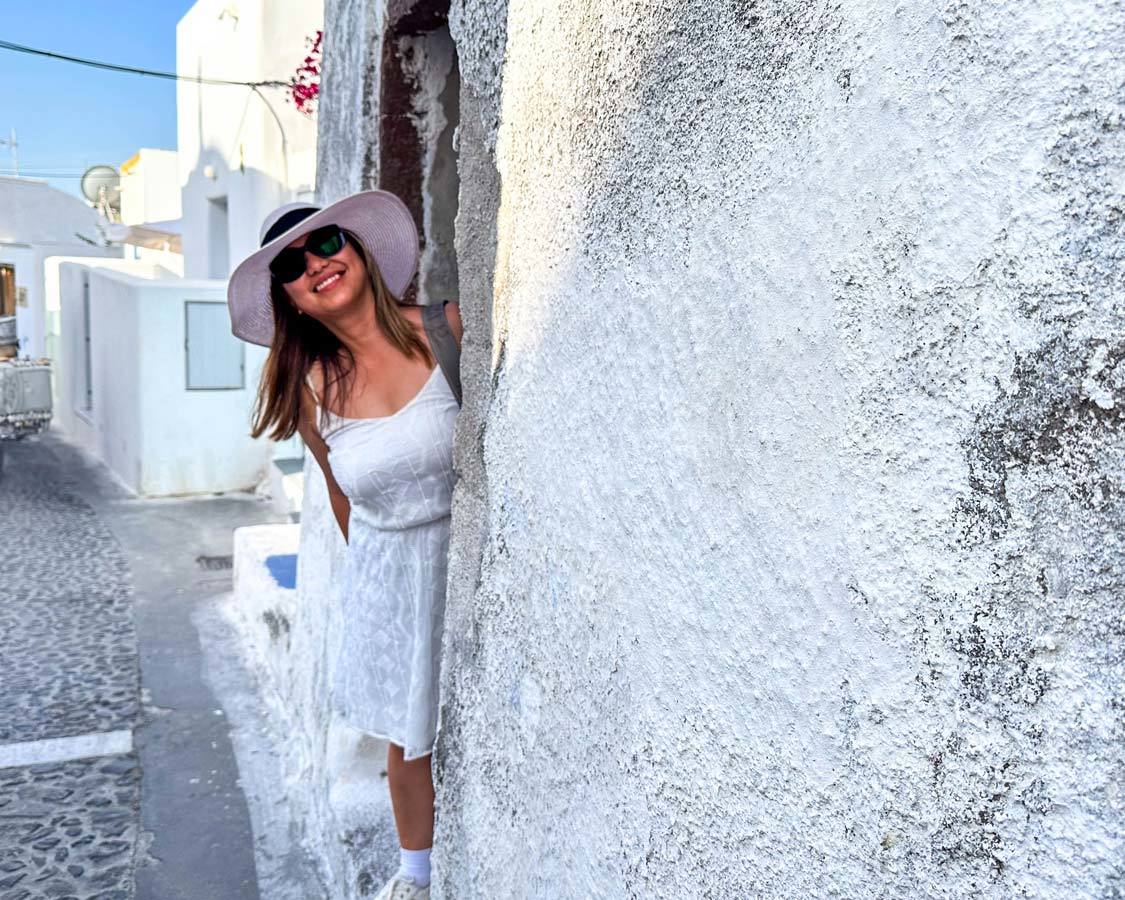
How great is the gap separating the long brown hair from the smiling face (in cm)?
3

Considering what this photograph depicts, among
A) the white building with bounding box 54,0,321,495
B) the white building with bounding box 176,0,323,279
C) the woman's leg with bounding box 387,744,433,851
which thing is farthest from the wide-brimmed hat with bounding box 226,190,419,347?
the white building with bounding box 176,0,323,279

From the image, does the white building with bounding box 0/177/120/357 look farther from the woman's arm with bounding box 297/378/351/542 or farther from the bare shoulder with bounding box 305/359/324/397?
the bare shoulder with bounding box 305/359/324/397

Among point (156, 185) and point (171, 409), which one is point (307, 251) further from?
point (156, 185)

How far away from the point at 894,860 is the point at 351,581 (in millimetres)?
1664

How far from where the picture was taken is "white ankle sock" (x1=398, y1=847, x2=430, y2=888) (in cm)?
237

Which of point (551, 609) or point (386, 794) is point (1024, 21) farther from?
point (386, 794)

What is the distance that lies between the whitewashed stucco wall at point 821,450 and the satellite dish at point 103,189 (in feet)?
82.8

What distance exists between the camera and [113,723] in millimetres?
4531

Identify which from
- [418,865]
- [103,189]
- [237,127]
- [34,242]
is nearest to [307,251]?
[418,865]

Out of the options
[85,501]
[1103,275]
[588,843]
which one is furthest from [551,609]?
[85,501]

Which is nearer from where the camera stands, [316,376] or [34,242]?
[316,376]

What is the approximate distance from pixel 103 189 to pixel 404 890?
81.7 ft

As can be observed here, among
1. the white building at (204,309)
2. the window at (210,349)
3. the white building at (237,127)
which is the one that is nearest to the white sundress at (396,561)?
the white building at (204,309)

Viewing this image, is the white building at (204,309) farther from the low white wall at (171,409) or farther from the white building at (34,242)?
the white building at (34,242)
